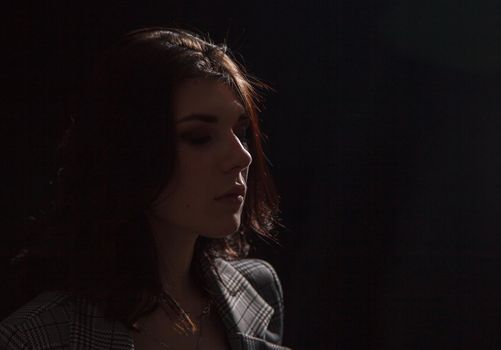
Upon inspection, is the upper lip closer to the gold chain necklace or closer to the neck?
the neck

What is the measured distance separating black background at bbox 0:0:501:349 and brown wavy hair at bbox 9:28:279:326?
1.49ft

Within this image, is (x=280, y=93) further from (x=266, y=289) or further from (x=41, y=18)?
(x=41, y=18)

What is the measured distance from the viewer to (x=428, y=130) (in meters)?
1.82

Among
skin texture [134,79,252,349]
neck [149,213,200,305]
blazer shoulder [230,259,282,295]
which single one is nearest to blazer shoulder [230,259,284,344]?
blazer shoulder [230,259,282,295]

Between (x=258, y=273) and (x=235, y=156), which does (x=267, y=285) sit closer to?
(x=258, y=273)

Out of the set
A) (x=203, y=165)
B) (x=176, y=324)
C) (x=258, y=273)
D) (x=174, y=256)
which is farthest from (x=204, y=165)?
(x=258, y=273)

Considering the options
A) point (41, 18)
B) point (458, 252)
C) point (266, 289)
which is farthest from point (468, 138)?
point (41, 18)

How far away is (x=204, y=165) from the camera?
1324 millimetres

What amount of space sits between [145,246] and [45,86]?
591mm

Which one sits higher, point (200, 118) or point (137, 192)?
point (200, 118)

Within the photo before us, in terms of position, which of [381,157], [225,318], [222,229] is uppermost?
[381,157]

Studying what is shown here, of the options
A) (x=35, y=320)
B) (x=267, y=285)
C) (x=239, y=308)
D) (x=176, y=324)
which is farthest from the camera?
(x=267, y=285)

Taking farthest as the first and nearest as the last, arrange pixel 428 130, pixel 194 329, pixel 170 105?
pixel 428 130 < pixel 194 329 < pixel 170 105

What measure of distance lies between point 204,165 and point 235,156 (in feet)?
0.23
